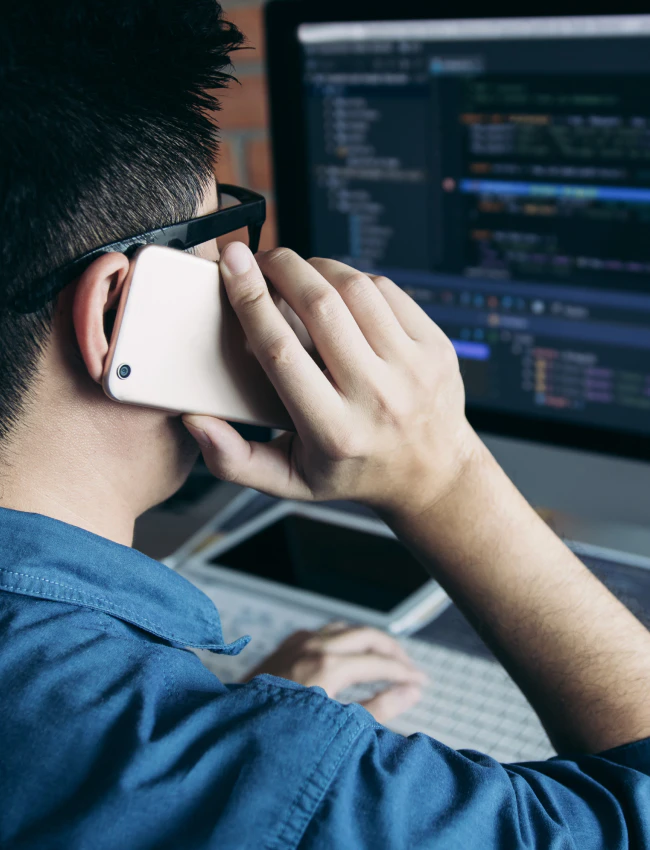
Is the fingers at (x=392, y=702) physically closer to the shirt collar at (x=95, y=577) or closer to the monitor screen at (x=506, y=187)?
the shirt collar at (x=95, y=577)

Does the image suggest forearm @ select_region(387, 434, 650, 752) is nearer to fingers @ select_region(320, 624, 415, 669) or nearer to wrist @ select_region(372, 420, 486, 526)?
wrist @ select_region(372, 420, 486, 526)

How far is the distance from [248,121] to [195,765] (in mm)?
1279

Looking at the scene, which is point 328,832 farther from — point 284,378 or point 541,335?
point 541,335

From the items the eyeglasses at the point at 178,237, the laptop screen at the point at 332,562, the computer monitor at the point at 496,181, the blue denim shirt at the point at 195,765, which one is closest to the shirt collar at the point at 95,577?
the blue denim shirt at the point at 195,765

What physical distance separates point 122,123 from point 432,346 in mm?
230

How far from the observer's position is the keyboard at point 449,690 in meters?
0.68

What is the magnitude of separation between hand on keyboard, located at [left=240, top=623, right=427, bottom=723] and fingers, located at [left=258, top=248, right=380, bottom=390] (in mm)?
283

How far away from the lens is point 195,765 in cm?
39

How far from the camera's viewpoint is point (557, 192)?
84 cm

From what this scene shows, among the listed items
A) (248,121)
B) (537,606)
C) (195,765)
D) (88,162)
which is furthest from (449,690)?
(248,121)

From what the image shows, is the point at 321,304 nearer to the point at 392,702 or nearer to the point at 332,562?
the point at 392,702

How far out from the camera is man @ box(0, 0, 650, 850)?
39cm

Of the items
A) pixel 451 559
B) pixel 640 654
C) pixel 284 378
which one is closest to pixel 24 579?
pixel 284 378

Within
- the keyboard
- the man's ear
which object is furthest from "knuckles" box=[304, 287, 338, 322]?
the keyboard
